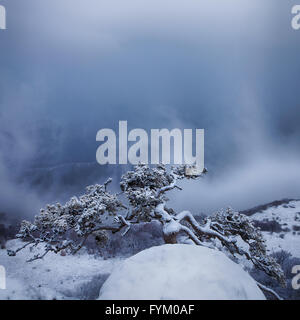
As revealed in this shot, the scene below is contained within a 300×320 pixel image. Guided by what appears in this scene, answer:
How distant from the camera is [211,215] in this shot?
7.77m

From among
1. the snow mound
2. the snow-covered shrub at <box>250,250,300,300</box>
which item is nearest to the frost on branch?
the snow mound

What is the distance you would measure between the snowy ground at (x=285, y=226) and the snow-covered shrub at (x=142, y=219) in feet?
21.7

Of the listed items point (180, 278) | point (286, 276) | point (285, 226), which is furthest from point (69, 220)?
point (285, 226)

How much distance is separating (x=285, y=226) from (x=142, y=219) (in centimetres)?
1564

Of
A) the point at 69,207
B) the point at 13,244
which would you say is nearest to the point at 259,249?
the point at 69,207

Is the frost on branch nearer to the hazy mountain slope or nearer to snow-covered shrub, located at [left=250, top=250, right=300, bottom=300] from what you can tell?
snow-covered shrub, located at [left=250, top=250, right=300, bottom=300]

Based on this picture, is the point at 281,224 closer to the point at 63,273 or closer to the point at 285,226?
the point at 285,226

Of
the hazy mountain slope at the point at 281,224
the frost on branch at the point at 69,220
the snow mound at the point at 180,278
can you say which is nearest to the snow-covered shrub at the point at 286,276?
the hazy mountain slope at the point at 281,224

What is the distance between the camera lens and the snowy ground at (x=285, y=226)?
12211 mm

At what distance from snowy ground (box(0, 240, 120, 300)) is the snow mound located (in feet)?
6.41

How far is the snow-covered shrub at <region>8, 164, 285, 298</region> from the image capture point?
19.0 feet

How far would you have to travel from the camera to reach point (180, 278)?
134 inches
